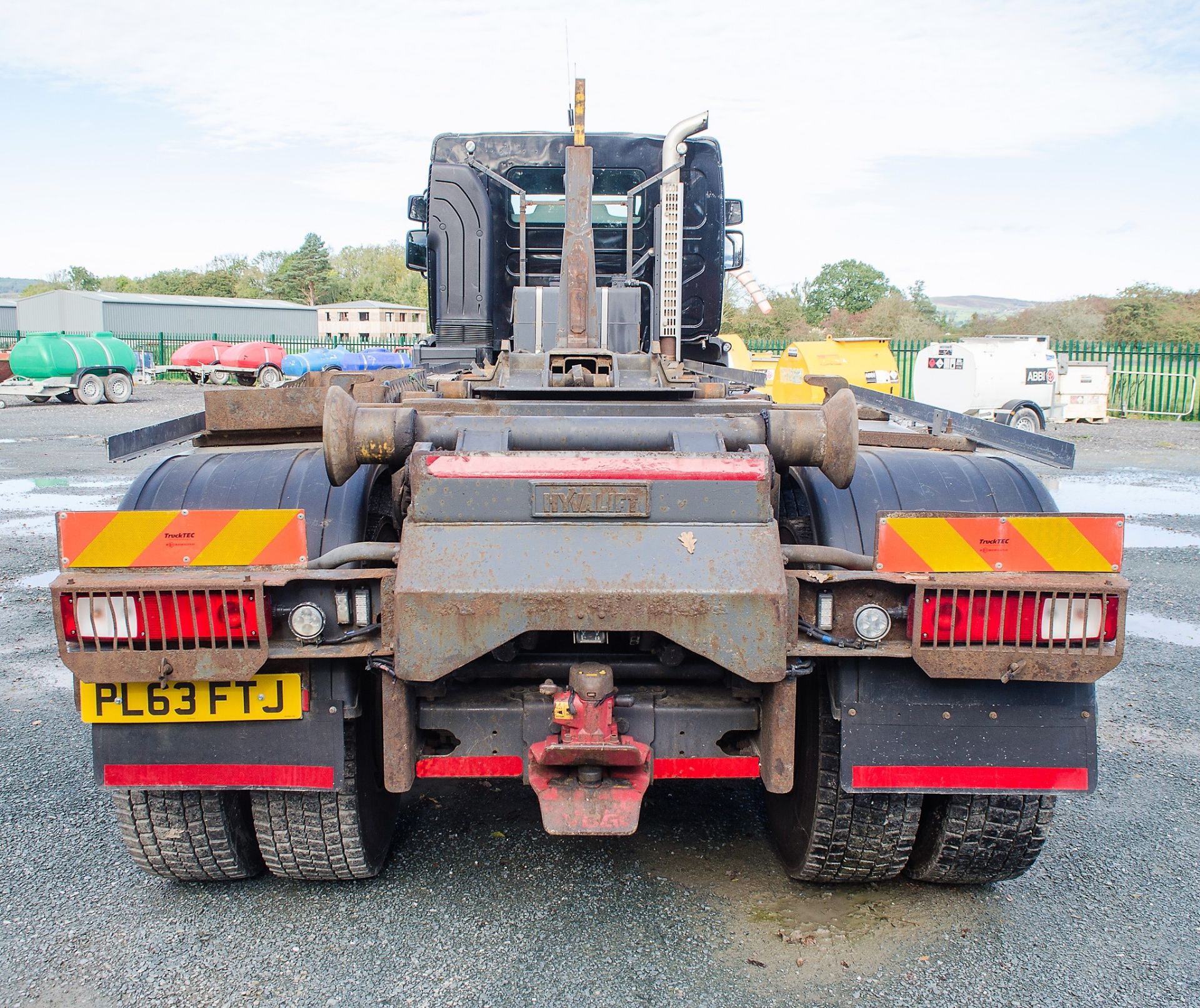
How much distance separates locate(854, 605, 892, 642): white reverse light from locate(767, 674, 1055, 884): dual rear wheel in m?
0.34

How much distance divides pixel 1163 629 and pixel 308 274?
89.3m

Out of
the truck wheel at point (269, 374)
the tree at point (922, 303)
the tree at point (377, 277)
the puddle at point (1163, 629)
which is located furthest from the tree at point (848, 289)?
the puddle at point (1163, 629)

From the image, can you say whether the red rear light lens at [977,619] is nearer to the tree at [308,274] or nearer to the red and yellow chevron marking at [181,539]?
the red and yellow chevron marking at [181,539]

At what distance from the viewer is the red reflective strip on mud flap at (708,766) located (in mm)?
3188

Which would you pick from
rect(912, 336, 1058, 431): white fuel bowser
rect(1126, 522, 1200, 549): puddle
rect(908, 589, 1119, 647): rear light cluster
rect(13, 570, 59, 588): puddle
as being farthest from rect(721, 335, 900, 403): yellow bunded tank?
→ rect(908, 589, 1119, 647): rear light cluster

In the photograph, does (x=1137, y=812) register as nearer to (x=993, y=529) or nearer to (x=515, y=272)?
(x=993, y=529)

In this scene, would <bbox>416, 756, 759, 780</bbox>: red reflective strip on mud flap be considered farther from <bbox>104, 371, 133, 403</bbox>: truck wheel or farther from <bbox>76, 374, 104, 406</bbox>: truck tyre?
<bbox>104, 371, 133, 403</bbox>: truck wheel

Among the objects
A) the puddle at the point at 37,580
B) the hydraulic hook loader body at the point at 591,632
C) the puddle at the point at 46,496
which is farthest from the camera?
the puddle at the point at 46,496

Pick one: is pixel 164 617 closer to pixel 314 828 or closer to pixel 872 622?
pixel 314 828

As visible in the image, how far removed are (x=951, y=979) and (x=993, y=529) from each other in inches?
51.4

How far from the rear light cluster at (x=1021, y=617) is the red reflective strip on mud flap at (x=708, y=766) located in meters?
0.68

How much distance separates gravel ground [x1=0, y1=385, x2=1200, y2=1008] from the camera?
2.98 meters

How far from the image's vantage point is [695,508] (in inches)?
114

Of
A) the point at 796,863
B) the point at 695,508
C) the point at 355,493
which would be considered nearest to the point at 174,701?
the point at 355,493
